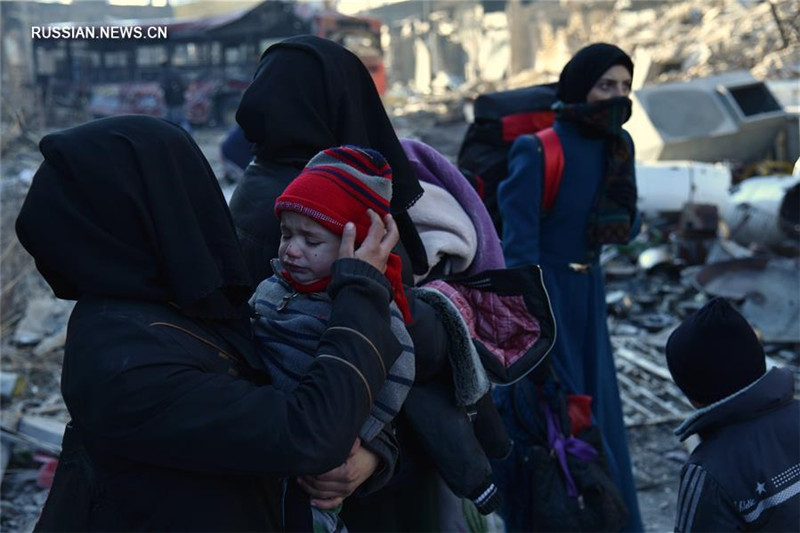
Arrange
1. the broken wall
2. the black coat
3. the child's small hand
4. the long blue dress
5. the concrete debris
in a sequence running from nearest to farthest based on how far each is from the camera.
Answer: the black coat → the child's small hand → the long blue dress → the concrete debris → the broken wall

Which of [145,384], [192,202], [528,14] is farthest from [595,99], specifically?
[528,14]

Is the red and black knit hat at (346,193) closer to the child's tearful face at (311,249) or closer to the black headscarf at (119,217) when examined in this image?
the child's tearful face at (311,249)

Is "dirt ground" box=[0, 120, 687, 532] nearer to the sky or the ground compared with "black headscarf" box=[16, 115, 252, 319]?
nearer to the ground

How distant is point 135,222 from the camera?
145cm

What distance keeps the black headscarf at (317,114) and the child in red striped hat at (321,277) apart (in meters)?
0.30

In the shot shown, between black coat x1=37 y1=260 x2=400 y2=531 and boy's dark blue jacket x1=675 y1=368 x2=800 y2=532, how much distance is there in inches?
39.1

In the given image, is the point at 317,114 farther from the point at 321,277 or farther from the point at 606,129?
the point at 606,129

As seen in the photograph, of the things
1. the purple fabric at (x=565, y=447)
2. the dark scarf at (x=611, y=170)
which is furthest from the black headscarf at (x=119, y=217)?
the dark scarf at (x=611, y=170)

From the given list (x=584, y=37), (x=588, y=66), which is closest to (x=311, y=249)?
(x=588, y=66)

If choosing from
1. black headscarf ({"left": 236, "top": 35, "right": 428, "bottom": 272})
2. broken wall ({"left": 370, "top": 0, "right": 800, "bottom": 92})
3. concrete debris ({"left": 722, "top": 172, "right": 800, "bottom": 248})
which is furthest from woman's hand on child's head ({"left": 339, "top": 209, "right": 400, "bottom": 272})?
concrete debris ({"left": 722, "top": 172, "right": 800, "bottom": 248})

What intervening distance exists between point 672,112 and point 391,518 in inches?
385

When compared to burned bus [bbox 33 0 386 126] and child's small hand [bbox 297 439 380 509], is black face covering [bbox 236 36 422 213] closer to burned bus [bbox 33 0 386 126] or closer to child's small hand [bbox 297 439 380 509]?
child's small hand [bbox 297 439 380 509]
